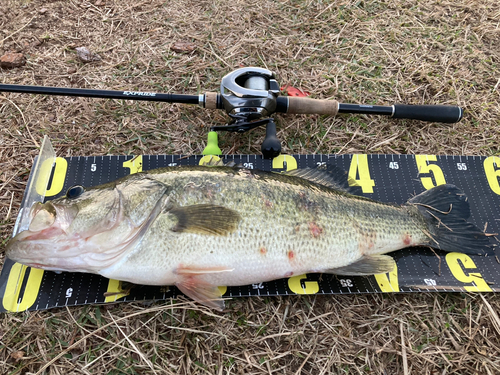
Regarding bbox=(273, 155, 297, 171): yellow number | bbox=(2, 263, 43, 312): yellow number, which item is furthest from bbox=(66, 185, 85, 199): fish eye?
bbox=(273, 155, 297, 171): yellow number

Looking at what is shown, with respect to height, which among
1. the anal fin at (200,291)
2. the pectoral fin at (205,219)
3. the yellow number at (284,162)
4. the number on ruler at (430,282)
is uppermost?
the pectoral fin at (205,219)

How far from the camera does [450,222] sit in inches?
118

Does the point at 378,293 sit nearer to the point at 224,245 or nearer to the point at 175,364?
the point at 224,245

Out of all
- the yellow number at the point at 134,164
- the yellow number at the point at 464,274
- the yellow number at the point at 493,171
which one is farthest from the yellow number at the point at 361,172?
the yellow number at the point at 134,164

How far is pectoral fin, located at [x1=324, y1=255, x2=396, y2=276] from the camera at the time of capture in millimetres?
2562

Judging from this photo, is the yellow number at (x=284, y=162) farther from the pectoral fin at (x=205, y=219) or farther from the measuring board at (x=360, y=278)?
the pectoral fin at (x=205, y=219)

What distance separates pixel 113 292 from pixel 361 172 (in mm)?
2728

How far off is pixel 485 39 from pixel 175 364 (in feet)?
18.6

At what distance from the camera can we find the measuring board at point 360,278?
2598mm

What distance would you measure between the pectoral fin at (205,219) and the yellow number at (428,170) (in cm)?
232

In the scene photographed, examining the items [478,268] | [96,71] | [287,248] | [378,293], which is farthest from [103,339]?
[478,268]

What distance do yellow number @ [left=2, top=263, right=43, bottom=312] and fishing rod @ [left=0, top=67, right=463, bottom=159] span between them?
5.49 ft

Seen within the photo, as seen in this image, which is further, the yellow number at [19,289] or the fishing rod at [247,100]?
the fishing rod at [247,100]

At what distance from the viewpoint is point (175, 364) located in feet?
8.04
